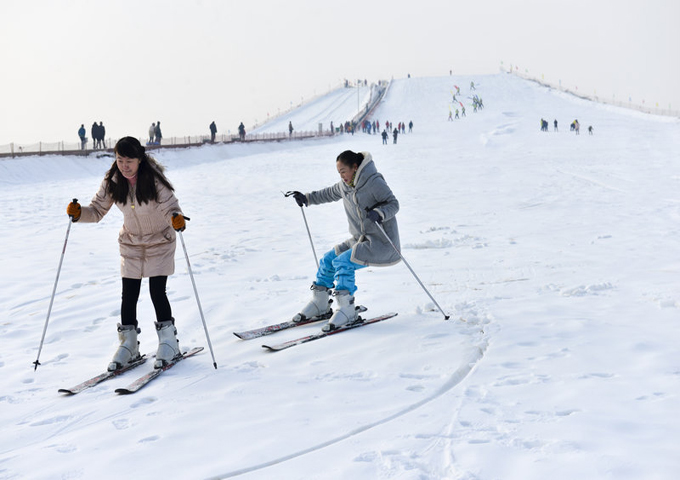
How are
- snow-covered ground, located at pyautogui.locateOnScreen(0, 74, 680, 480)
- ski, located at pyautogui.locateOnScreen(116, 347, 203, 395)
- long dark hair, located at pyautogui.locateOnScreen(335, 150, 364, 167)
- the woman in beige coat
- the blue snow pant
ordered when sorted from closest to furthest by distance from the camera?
snow-covered ground, located at pyautogui.locateOnScreen(0, 74, 680, 480) → ski, located at pyautogui.locateOnScreen(116, 347, 203, 395) → the woman in beige coat → long dark hair, located at pyautogui.locateOnScreen(335, 150, 364, 167) → the blue snow pant

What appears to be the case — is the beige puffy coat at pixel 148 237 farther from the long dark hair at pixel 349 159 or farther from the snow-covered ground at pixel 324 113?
the snow-covered ground at pixel 324 113

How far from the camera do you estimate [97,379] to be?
4203 mm

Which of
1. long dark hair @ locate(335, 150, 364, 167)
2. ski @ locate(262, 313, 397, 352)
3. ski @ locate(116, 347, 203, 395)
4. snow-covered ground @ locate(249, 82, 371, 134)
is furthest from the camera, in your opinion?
snow-covered ground @ locate(249, 82, 371, 134)

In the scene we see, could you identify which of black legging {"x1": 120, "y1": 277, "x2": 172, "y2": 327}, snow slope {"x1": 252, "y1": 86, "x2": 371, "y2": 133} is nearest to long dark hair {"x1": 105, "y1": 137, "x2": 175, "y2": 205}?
black legging {"x1": 120, "y1": 277, "x2": 172, "y2": 327}

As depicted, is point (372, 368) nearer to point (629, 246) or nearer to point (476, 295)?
point (476, 295)

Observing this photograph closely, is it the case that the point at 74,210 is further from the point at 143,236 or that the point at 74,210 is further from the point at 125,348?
the point at 125,348

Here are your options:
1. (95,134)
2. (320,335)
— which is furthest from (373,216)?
(95,134)

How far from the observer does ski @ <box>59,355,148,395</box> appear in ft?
13.1

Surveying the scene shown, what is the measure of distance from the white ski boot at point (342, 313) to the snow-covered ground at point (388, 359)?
0.45 feet

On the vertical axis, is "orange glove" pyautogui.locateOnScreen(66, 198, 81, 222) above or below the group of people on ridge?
below

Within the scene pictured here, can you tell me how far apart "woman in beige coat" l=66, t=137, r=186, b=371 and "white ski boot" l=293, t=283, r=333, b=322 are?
124 centimetres

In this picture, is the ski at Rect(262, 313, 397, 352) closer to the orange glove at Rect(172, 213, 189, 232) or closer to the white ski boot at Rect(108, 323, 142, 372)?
the white ski boot at Rect(108, 323, 142, 372)

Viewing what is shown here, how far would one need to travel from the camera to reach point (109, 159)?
2606 cm

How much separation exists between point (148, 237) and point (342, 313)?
1.59m
